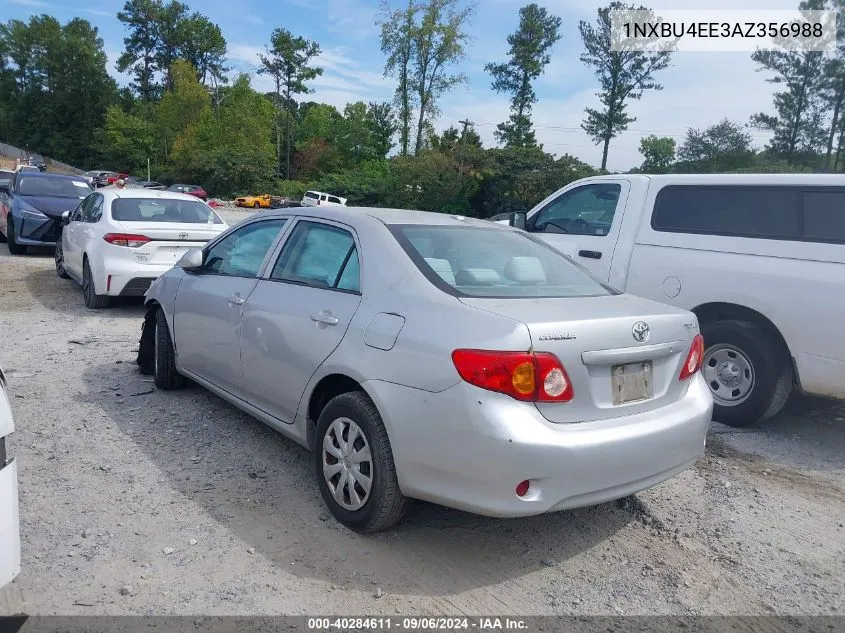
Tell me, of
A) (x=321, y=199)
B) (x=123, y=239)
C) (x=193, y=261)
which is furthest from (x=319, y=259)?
(x=321, y=199)

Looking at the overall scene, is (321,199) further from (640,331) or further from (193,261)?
(640,331)

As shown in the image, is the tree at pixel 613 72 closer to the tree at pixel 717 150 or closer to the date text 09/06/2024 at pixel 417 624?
the tree at pixel 717 150

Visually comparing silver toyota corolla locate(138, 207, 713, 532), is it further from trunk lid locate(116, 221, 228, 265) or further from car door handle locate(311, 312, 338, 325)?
trunk lid locate(116, 221, 228, 265)

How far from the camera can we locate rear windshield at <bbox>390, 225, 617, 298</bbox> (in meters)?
3.43

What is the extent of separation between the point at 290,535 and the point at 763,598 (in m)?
2.22

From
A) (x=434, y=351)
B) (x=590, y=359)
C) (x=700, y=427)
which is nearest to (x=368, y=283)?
(x=434, y=351)

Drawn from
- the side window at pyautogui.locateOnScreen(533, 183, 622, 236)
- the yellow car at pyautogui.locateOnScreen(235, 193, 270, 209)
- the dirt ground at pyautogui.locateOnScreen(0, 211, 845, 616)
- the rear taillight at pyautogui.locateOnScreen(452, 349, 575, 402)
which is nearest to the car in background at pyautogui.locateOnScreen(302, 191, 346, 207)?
the yellow car at pyautogui.locateOnScreen(235, 193, 270, 209)

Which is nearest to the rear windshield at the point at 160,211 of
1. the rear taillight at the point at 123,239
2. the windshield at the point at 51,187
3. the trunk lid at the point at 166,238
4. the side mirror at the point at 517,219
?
the trunk lid at the point at 166,238

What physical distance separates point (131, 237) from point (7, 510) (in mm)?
6269

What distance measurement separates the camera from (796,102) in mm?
45625

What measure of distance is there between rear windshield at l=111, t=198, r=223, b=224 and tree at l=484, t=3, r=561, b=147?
165 ft

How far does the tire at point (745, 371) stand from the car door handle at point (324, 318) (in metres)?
3.33

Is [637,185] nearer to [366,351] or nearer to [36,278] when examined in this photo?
[366,351]

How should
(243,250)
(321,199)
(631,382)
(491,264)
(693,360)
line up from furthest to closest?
1. (321,199)
2. (243,250)
3. (491,264)
4. (693,360)
5. (631,382)
